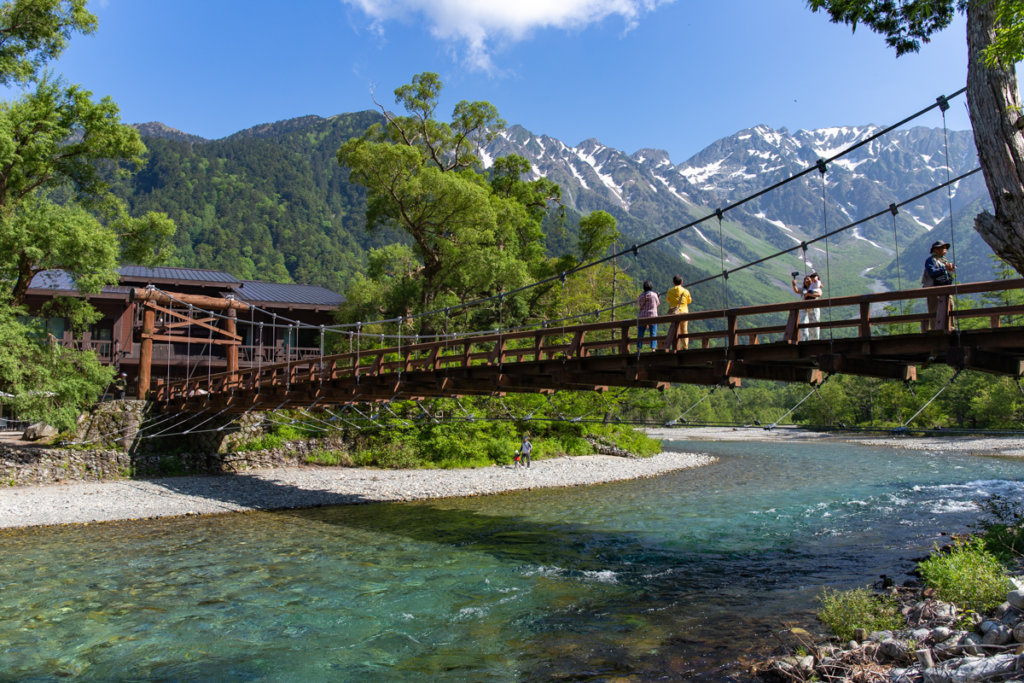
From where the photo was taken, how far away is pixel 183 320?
27.8 meters

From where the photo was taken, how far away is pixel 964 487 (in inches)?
863

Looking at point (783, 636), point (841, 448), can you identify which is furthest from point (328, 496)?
point (841, 448)

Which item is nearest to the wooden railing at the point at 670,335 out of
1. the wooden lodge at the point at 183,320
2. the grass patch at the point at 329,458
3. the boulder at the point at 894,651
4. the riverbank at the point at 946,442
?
the boulder at the point at 894,651

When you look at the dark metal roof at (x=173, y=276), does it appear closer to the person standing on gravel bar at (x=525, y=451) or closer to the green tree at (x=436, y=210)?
the green tree at (x=436, y=210)

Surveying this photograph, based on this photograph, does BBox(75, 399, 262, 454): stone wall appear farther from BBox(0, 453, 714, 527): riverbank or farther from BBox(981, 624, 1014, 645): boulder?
BBox(981, 624, 1014, 645): boulder

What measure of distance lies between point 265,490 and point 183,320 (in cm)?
1087

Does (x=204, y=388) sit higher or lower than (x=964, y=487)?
higher

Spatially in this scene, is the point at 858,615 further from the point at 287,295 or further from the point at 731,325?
the point at 287,295

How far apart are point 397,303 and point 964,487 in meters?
22.4

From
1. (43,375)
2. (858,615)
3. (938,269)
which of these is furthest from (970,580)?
(43,375)

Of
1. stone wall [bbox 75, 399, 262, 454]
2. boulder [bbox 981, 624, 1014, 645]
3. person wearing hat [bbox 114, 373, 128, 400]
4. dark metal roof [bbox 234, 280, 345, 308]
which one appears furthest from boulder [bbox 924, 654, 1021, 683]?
dark metal roof [bbox 234, 280, 345, 308]

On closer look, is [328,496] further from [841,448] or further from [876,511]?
[841,448]

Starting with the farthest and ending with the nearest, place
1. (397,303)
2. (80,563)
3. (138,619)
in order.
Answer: (397,303), (80,563), (138,619)

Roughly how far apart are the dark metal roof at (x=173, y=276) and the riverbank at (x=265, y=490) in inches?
553
